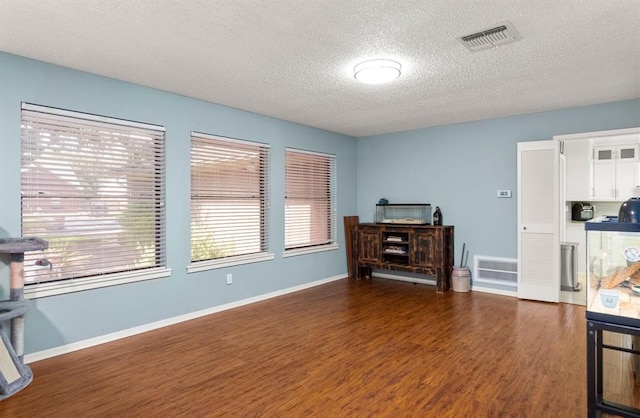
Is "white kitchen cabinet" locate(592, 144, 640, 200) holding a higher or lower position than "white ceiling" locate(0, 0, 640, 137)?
lower

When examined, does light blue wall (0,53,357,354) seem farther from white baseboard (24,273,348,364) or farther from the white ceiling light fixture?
the white ceiling light fixture

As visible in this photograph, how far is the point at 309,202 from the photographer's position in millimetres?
6164

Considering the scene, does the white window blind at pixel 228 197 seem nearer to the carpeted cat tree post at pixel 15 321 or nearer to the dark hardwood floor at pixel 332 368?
the dark hardwood floor at pixel 332 368

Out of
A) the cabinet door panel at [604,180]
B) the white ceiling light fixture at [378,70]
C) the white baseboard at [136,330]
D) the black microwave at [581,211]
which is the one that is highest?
the white ceiling light fixture at [378,70]

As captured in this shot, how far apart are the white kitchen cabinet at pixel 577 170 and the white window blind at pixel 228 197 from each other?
5.51m

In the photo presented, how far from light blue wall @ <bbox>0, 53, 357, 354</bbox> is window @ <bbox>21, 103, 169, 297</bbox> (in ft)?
0.31

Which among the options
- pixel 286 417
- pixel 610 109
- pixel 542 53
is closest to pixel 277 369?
pixel 286 417

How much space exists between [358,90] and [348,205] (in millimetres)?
2991

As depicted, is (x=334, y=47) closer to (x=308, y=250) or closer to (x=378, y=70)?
(x=378, y=70)

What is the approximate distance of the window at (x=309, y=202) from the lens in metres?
5.80

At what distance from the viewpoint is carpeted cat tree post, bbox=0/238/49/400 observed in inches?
104

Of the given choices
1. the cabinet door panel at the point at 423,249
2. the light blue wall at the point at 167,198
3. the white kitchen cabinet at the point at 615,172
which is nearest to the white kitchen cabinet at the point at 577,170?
the white kitchen cabinet at the point at 615,172

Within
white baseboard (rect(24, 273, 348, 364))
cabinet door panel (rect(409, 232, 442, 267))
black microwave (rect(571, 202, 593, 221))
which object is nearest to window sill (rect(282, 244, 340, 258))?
white baseboard (rect(24, 273, 348, 364))

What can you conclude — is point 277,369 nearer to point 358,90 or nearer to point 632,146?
point 358,90
